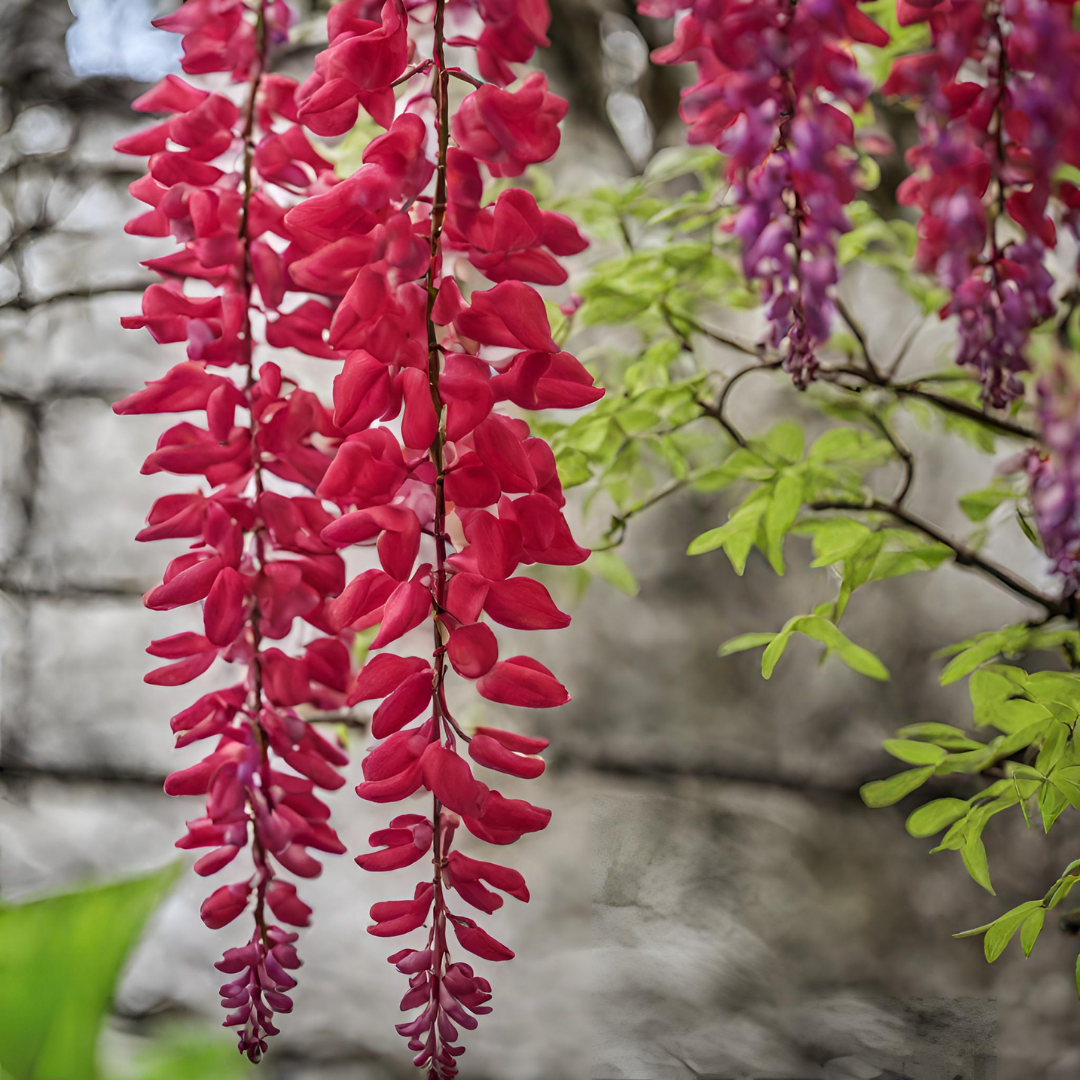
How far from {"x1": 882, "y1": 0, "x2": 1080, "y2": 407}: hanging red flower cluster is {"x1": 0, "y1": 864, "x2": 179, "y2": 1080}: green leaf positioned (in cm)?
71

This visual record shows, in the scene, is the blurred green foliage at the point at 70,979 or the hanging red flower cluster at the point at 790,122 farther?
the blurred green foliage at the point at 70,979

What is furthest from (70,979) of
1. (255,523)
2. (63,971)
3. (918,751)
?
(918,751)

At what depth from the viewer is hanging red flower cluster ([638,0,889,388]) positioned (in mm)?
343

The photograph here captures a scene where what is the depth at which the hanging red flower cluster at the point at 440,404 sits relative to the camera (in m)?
0.39

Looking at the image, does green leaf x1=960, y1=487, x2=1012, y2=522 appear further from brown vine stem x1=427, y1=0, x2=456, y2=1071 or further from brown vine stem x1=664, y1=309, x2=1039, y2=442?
brown vine stem x1=427, y1=0, x2=456, y2=1071

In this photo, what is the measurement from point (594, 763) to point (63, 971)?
533 mm

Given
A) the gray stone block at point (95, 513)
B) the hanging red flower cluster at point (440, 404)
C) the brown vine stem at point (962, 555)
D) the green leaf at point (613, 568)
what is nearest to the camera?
the hanging red flower cluster at point (440, 404)

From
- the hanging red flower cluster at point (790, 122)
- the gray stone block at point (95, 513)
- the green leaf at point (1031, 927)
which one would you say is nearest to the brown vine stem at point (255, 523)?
the hanging red flower cluster at point (790, 122)

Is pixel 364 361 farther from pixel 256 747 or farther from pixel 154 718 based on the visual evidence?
pixel 154 718

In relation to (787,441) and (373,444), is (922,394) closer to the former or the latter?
(787,441)

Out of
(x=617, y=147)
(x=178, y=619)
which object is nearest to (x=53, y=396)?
(x=178, y=619)

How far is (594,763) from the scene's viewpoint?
98cm

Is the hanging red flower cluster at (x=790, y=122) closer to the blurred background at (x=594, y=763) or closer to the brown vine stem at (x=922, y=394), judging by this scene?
the brown vine stem at (x=922, y=394)

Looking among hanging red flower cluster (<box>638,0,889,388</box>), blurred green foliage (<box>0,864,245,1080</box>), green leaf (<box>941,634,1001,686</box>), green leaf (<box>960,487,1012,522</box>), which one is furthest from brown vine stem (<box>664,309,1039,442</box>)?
blurred green foliage (<box>0,864,245,1080</box>)
